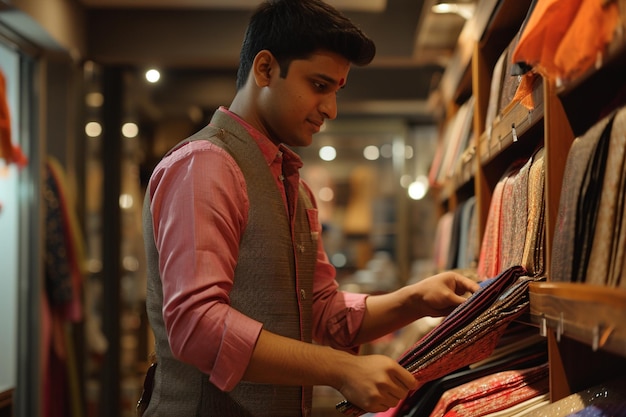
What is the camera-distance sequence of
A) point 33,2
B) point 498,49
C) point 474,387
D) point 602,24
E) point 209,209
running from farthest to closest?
point 33,2 → point 498,49 → point 474,387 → point 209,209 → point 602,24

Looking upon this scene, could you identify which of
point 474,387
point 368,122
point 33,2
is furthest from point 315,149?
point 474,387

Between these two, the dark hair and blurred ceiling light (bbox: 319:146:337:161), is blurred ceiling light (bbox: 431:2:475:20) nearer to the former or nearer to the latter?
the dark hair

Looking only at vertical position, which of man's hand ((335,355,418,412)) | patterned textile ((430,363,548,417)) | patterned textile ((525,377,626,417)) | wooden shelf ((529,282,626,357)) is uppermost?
wooden shelf ((529,282,626,357))

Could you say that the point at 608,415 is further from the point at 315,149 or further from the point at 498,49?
the point at 315,149

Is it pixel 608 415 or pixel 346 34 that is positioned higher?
pixel 346 34

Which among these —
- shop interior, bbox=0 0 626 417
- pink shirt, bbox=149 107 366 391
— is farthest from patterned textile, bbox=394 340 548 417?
pink shirt, bbox=149 107 366 391

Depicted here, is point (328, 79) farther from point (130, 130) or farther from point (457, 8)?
point (130, 130)

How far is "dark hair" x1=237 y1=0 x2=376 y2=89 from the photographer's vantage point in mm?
1691

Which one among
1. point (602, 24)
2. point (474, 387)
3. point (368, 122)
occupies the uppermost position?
point (368, 122)

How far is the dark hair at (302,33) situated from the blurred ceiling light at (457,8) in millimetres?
1545

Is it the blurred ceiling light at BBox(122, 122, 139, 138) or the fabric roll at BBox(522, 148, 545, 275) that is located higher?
the blurred ceiling light at BBox(122, 122, 139, 138)

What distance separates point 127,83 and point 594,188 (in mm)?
4854

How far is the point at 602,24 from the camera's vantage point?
1.09 m

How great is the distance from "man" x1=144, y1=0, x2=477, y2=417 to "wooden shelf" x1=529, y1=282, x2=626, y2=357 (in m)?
0.29
